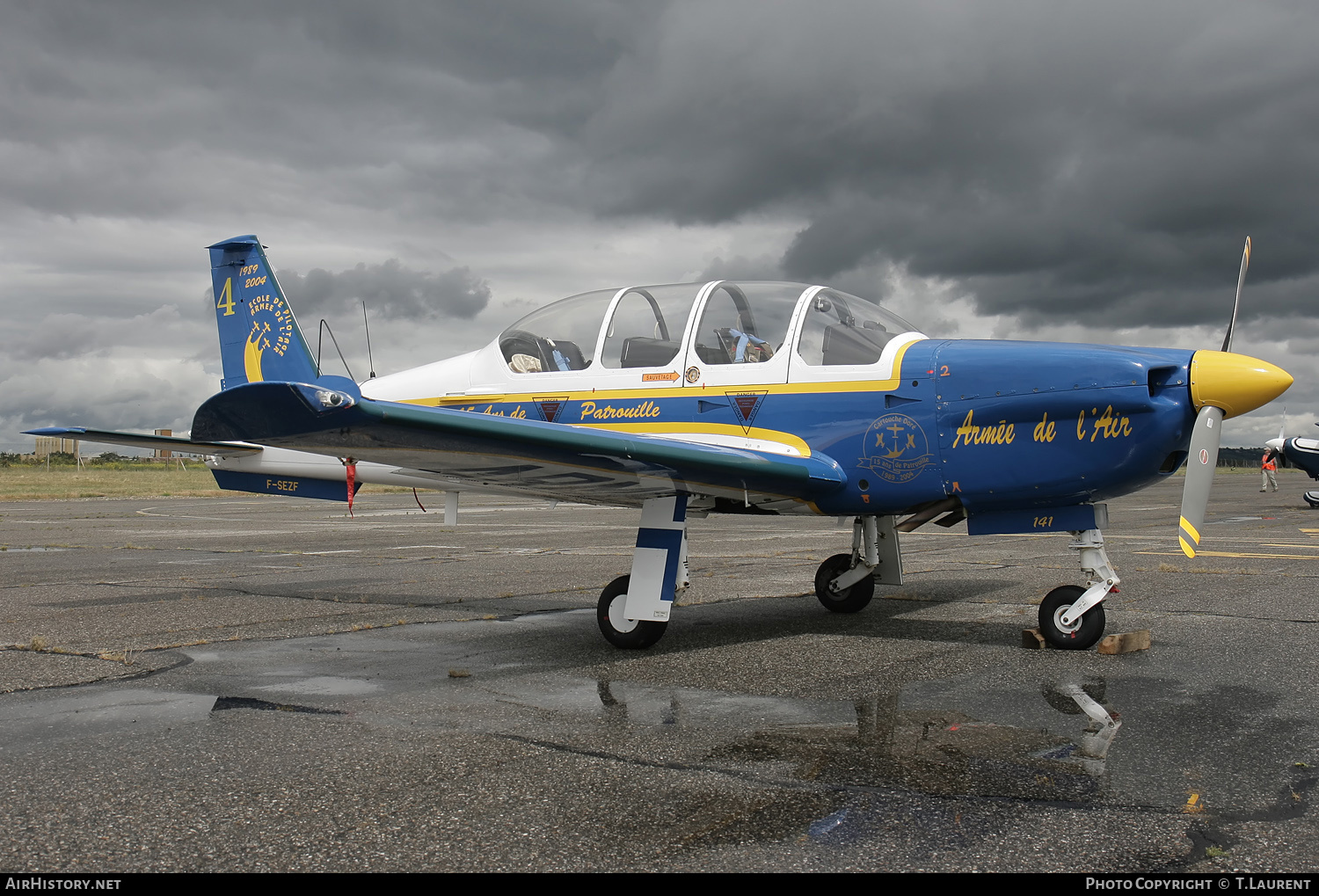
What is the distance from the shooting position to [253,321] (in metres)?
9.65

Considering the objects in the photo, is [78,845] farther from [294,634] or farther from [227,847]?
[294,634]

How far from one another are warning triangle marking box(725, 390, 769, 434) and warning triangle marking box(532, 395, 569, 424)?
142 centimetres

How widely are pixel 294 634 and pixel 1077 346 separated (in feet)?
19.1

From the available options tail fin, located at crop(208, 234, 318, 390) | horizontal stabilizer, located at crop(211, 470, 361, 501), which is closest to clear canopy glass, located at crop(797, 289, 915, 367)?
horizontal stabilizer, located at crop(211, 470, 361, 501)

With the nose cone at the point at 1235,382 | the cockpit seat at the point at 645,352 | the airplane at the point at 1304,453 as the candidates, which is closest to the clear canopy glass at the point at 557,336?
the cockpit seat at the point at 645,352

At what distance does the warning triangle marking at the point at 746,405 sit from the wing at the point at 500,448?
0.42 metres

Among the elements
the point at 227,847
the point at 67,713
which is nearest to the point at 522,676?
the point at 67,713

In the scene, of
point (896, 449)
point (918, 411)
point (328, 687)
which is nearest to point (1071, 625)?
point (896, 449)

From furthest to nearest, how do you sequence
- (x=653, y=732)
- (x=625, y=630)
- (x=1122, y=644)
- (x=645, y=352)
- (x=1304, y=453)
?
(x=1304, y=453)
(x=645, y=352)
(x=625, y=630)
(x=1122, y=644)
(x=653, y=732)

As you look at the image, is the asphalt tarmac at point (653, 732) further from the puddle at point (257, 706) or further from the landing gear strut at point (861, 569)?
the landing gear strut at point (861, 569)

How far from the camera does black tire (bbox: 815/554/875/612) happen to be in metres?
7.85

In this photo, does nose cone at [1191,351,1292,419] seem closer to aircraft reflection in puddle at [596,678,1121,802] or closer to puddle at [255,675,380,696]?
aircraft reflection in puddle at [596,678,1121,802]

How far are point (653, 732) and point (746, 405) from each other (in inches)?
120

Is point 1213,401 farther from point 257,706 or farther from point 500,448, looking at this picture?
point 257,706
